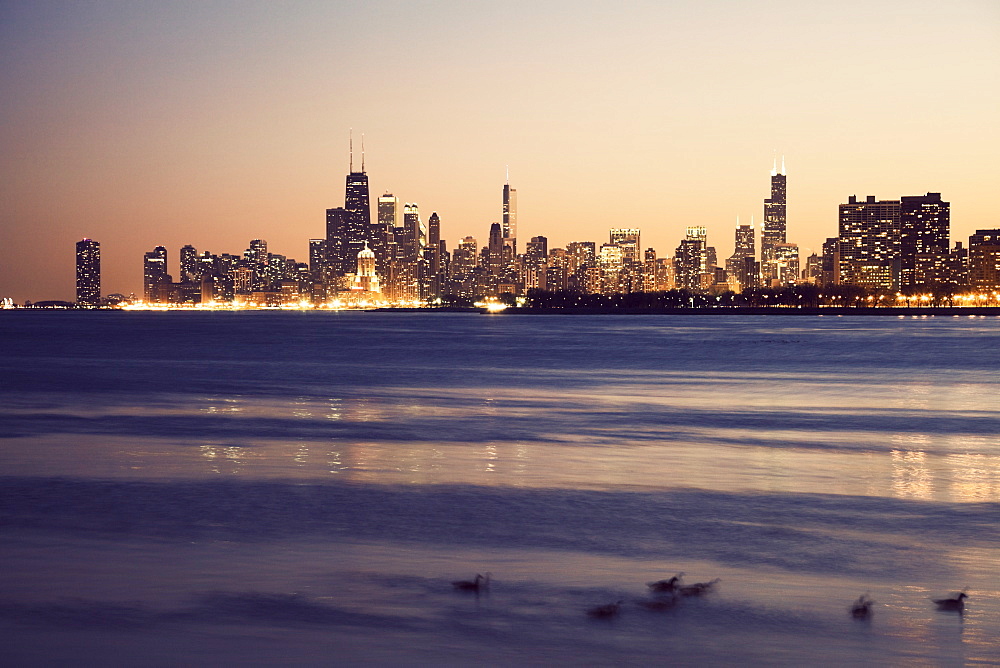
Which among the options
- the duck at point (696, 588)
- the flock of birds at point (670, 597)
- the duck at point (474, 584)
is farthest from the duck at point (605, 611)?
the duck at point (474, 584)

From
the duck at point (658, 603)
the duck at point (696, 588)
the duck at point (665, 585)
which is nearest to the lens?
the duck at point (658, 603)

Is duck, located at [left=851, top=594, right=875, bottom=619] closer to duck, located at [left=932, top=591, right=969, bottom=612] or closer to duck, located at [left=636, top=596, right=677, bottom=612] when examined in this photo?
duck, located at [left=932, top=591, right=969, bottom=612]

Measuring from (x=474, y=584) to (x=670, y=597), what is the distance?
233 cm

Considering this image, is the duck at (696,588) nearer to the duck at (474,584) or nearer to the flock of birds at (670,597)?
the flock of birds at (670,597)

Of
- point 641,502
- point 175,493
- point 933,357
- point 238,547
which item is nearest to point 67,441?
point 175,493

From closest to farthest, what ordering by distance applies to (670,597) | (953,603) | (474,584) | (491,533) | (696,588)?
1. (953,603)
2. (670,597)
3. (696,588)
4. (474,584)
5. (491,533)

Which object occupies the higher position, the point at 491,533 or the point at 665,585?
the point at 665,585

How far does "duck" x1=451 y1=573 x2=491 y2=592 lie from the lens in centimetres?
1228

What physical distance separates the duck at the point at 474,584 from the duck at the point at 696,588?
2.31m

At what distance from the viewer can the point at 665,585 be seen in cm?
1237

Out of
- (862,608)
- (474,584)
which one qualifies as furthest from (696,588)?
(474,584)

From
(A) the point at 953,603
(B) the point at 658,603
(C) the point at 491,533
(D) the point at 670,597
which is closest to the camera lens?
(A) the point at 953,603

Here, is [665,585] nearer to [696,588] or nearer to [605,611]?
[696,588]

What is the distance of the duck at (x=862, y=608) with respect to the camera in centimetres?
1123
